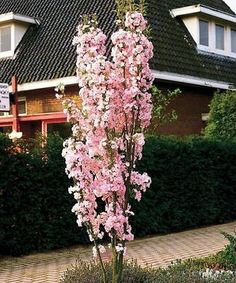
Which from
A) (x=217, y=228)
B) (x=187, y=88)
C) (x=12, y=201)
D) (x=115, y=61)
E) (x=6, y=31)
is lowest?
(x=217, y=228)

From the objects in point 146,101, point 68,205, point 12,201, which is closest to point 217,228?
point 68,205

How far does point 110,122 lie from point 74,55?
1361 cm

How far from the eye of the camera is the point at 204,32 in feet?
74.6

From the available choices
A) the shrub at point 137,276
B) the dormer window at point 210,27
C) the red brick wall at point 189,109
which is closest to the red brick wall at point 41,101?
the red brick wall at point 189,109

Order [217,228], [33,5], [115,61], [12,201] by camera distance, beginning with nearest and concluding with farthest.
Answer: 1. [115,61]
2. [12,201]
3. [217,228]
4. [33,5]

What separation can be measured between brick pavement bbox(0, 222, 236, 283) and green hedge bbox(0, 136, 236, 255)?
1.02 feet

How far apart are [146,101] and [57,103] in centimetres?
1416

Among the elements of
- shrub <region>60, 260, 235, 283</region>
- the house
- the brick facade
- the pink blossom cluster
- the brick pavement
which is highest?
the house

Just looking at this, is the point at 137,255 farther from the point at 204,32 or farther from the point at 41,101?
the point at 204,32

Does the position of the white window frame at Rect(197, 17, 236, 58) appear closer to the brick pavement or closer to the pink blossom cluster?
the brick pavement

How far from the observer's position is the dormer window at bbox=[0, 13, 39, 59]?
21.5m

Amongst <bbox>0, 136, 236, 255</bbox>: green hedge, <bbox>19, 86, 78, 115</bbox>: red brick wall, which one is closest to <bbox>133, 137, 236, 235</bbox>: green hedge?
<bbox>0, 136, 236, 255</bbox>: green hedge

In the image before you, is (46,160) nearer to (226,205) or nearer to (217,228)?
(217,228)

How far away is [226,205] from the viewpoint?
15.7 m
